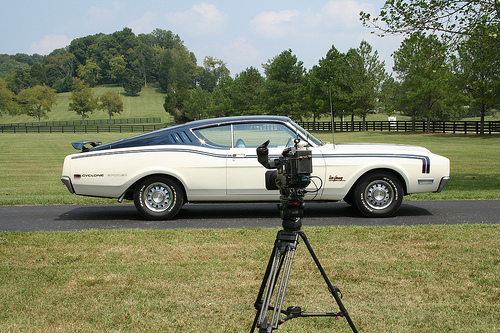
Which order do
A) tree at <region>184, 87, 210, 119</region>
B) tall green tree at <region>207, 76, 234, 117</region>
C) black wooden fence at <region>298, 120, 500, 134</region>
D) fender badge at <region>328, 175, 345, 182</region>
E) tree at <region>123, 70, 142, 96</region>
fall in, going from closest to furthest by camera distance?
fender badge at <region>328, 175, 345, 182</region> < black wooden fence at <region>298, 120, 500, 134</region> < tall green tree at <region>207, 76, 234, 117</region> < tree at <region>184, 87, 210, 119</region> < tree at <region>123, 70, 142, 96</region>

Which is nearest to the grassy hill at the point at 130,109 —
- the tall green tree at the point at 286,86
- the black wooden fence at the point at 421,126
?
the tall green tree at the point at 286,86

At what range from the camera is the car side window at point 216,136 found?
8375mm

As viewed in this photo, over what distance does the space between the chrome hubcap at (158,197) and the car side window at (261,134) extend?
4.53 feet

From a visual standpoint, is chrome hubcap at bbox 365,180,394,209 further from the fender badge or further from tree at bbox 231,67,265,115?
tree at bbox 231,67,265,115

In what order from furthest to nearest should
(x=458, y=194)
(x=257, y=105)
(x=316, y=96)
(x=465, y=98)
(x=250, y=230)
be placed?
1. (x=257, y=105)
2. (x=316, y=96)
3. (x=465, y=98)
4. (x=458, y=194)
5. (x=250, y=230)

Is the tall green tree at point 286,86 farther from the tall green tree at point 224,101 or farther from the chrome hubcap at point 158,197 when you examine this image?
the chrome hubcap at point 158,197

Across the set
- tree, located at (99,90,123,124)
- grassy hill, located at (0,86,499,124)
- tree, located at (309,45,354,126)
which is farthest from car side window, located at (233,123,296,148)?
tree, located at (99,90,123,124)

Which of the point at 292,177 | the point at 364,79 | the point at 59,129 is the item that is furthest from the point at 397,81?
the point at 292,177

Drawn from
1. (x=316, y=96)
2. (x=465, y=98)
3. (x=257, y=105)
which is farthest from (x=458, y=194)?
(x=257, y=105)

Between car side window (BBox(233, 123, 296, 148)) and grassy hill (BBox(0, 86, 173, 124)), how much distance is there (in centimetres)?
12118

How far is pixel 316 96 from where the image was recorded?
68.1m

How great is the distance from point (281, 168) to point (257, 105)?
251ft

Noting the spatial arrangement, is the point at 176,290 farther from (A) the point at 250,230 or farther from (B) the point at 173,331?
(A) the point at 250,230

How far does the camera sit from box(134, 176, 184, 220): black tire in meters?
8.21
